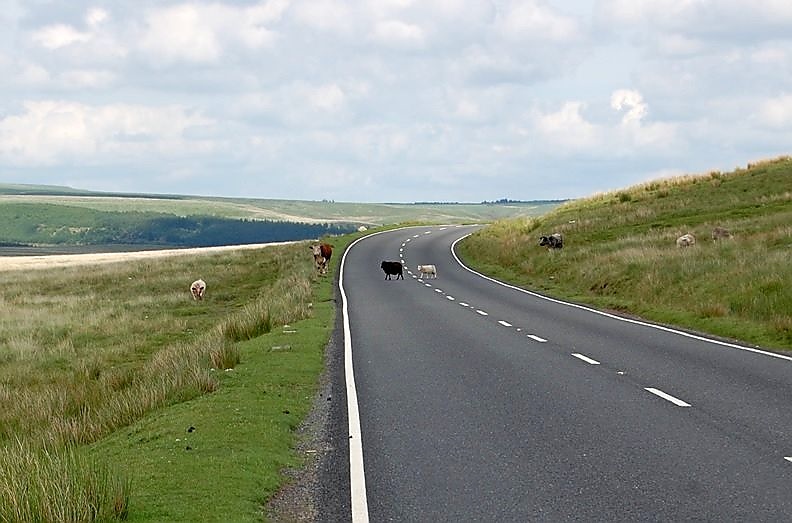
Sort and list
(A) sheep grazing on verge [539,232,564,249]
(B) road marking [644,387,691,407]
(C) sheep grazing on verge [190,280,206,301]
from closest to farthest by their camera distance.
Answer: (B) road marking [644,387,691,407], (C) sheep grazing on verge [190,280,206,301], (A) sheep grazing on verge [539,232,564,249]

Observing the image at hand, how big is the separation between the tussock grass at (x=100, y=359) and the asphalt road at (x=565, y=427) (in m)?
2.12

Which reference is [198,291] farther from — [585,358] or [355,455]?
[355,455]

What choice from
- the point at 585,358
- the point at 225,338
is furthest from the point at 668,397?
the point at 225,338

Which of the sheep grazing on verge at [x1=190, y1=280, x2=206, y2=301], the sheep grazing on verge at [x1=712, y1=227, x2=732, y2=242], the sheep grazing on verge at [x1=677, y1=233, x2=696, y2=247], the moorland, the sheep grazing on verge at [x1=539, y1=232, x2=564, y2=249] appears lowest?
the sheep grazing on verge at [x1=190, y1=280, x2=206, y2=301]

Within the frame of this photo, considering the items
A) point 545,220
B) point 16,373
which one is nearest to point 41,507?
point 16,373

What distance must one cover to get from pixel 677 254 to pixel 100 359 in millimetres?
18983

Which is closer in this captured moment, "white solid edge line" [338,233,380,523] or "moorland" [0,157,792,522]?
"white solid edge line" [338,233,380,523]

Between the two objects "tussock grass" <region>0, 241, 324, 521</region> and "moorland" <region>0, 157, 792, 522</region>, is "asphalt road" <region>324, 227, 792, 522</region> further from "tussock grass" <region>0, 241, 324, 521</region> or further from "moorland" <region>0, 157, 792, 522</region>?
"tussock grass" <region>0, 241, 324, 521</region>

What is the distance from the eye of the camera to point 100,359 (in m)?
21.8

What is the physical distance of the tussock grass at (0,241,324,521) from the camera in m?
6.66

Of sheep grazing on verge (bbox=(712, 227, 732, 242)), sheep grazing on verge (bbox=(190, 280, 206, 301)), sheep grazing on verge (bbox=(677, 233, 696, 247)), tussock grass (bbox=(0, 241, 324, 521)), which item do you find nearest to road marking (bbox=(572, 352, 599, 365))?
tussock grass (bbox=(0, 241, 324, 521))

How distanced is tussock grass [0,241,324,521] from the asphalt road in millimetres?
2125

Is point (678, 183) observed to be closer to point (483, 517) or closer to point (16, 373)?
point (16, 373)

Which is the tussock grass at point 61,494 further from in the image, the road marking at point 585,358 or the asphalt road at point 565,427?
the road marking at point 585,358
